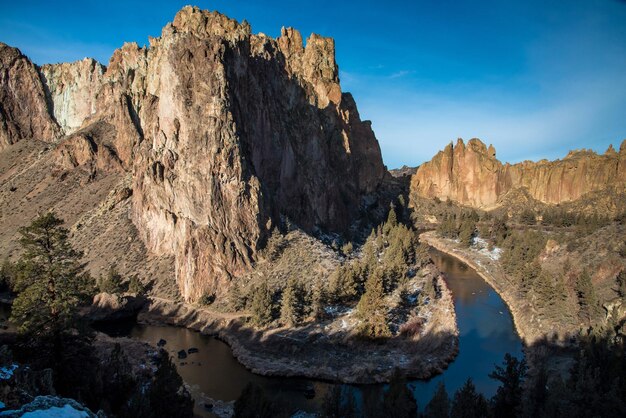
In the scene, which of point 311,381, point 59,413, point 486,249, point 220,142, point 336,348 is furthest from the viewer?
point 486,249

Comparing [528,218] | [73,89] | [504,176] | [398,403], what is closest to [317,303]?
[398,403]

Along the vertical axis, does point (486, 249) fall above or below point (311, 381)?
above

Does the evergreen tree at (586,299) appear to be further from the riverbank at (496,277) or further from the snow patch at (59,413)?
the snow patch at (59,413)

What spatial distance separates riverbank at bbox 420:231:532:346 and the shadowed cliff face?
24.6 m

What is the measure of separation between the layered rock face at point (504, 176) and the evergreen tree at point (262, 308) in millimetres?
120151

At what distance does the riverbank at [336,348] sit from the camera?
122ft

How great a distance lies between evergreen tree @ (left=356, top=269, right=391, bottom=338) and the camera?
4156 cm

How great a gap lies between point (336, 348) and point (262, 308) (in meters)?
9.92

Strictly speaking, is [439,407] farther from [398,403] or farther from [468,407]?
[398,403]

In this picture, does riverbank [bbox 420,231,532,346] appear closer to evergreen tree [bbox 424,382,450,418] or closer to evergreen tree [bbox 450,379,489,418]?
evergreen tree [bbox 450,379,489,418]

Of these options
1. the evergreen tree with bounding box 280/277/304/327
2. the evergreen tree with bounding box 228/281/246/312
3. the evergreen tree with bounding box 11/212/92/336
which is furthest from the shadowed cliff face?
the evergreen tree with bounding box 11/212/92/336

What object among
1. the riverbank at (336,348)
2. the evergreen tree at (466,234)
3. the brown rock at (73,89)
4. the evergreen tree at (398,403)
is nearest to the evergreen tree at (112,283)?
the riverbank at (336,348)

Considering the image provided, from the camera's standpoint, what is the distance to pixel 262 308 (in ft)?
150

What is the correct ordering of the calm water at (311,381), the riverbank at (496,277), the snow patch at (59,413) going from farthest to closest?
1. the riverbank at (496,277)
2. the calm water at (311,381)
3. the snow patch at (59,413)
